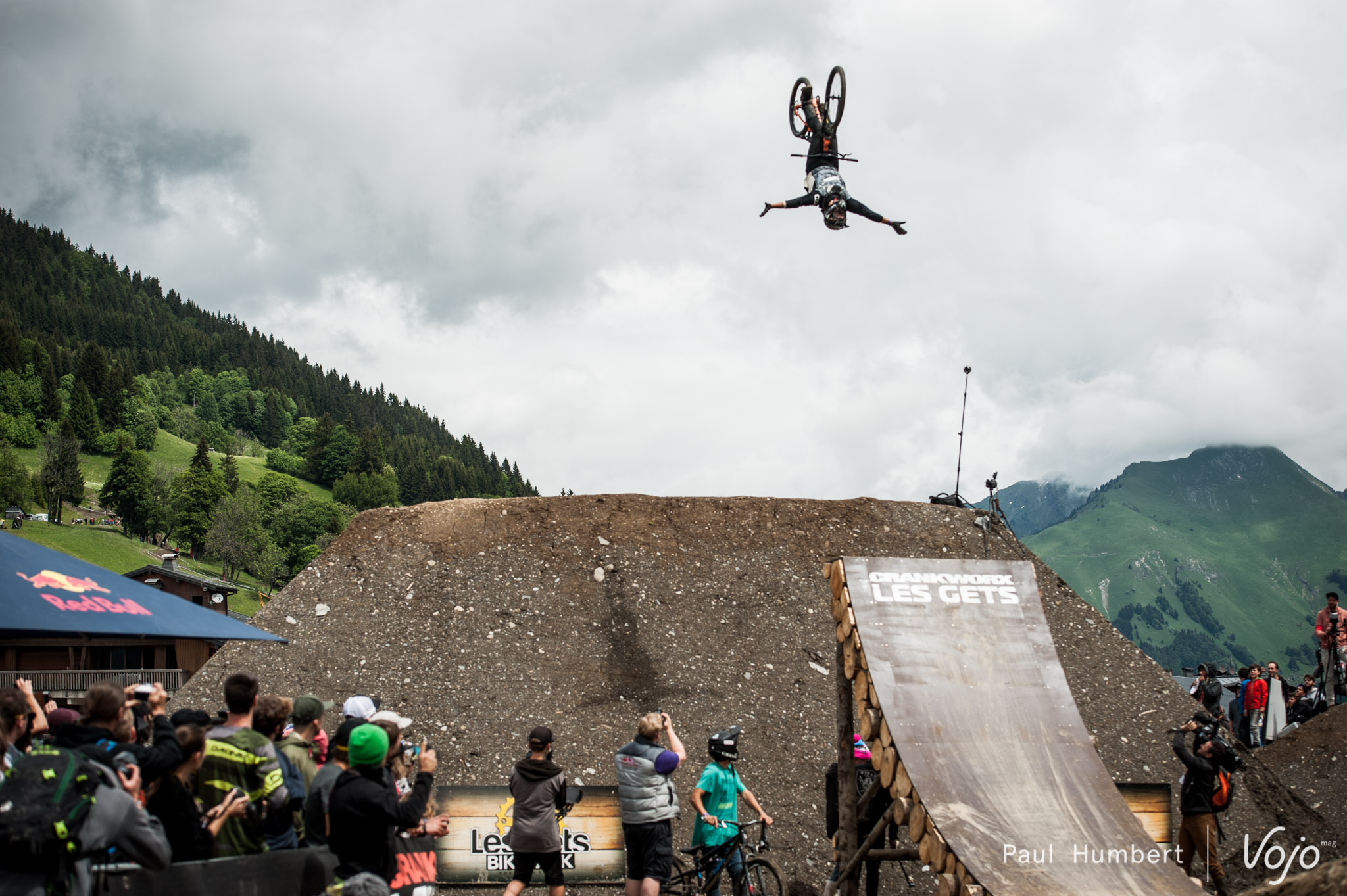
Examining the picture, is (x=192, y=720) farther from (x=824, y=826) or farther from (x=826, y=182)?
(x=826, y=182)

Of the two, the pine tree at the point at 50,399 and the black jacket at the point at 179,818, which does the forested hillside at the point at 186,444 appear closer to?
the pine tree at the point at 50,399

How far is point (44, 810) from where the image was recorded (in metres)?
4.43

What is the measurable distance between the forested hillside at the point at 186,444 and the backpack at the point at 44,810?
11709 cm

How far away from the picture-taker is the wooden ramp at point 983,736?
6.39m

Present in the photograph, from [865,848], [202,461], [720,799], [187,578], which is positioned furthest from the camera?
[202,461]

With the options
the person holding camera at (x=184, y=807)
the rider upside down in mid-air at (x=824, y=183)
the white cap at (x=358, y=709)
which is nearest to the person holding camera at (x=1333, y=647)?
the rider upside down in mid-air at (x=824, y=183)

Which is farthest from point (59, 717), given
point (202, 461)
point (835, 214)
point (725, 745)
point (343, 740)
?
point (202, 461)

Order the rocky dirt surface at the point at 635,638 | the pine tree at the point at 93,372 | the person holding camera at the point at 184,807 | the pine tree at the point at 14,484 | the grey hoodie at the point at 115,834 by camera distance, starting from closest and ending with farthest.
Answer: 1. the grey hoodie at the point at 115,834
2. the person holding camera at the point at 184,807
3. the rocky dirt surface at the point at 635,638
4. the pine tree at the point at 14,484
5. the pine tree at the point at 93,372

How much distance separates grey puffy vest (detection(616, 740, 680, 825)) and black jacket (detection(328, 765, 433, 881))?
2.57 m

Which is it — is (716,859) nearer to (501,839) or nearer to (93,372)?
(501,839)

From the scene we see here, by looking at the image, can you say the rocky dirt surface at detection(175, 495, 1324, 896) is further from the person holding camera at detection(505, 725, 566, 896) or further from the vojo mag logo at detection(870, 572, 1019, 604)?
the vojo mag logo at detection(870, 572, 1019, 604)

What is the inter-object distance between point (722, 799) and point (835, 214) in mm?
10168

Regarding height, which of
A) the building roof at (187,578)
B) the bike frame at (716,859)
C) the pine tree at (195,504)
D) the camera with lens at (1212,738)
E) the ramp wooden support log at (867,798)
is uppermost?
the pine tree at (195,504)

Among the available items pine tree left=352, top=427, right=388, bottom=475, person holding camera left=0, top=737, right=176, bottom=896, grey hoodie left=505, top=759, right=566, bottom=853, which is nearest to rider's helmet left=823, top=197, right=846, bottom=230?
grey hoodie left=505, top=759, right=566, bottom=853
